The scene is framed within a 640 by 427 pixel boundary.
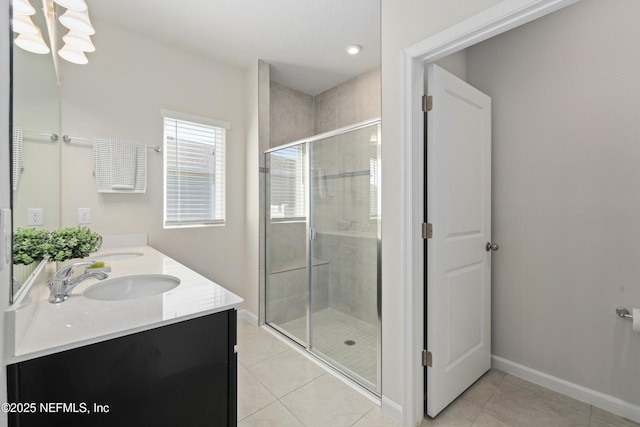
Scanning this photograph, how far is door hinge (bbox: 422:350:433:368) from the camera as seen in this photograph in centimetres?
162

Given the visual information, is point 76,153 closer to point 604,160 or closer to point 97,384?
point 97,384

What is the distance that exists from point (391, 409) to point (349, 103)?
287cm

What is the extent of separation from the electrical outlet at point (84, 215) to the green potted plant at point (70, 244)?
1213 millimetres

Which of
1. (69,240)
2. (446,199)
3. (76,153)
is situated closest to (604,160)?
(446,199)

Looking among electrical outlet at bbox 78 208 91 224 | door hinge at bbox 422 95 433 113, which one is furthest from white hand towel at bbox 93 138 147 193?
door hinge at bbox 422 95 433 113

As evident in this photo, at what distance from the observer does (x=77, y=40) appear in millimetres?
1707

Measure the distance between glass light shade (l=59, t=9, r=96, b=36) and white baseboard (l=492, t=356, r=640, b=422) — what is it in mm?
3368

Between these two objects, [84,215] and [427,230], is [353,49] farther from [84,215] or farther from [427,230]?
[84,215]

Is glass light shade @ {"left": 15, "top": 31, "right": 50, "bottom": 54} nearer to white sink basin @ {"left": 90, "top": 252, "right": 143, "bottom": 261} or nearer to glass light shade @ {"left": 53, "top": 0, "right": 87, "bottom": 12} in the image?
glass light shade @ {"left": 53, "top": 0, "right": 87, "bottom": 12}

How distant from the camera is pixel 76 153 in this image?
2.16m

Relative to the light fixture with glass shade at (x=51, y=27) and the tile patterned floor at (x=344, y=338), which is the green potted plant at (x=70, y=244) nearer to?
the light fixture with glass shade at (x=51, y=27)

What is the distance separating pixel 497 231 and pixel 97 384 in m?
2.39

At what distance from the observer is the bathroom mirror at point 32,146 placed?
0.90 m

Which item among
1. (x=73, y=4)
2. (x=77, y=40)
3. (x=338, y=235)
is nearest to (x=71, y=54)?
(x=77, y=40)
